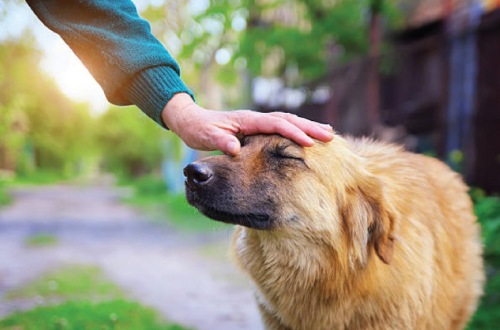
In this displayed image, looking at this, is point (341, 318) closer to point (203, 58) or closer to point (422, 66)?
point (422, 66)

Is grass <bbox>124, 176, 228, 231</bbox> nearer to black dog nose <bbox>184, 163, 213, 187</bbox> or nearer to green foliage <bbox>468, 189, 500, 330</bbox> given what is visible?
green foliage <bbox>468, 189, 500, 330</bbox>

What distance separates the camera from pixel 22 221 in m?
9.95

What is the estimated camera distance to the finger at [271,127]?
2.15 metres

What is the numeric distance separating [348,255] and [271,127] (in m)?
0.79

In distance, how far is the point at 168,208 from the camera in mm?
12695

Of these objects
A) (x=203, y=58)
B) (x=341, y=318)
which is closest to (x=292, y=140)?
(x=341, y=318)

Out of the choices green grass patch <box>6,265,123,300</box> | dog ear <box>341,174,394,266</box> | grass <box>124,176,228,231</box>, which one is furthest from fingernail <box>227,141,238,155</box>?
grass <box>124,176,228,231</box>

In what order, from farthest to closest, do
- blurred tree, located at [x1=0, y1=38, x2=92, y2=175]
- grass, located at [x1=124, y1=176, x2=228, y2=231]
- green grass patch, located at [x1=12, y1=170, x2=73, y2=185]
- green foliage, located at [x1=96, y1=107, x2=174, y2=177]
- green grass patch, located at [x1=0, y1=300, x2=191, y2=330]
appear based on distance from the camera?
green foliage, located at [x1=96, y1=107, x2=174, y2=177]
green grass patch, located at [x1=12, y1=170, x2=73, y2=185]
grass, located at [x1=124, y1=176, x2=228, y2=231]
blurred tree, located at [x1=0, y1=38, x2=92, y2=175]
green grass patch, located at [x1=0, y1=300, x2=191, y2=330]

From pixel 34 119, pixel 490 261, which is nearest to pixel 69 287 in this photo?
pixel 490 261

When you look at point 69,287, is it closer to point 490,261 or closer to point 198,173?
point 198,173

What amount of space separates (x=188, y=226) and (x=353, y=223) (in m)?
7.47

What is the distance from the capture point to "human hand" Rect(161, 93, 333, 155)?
6.92ft

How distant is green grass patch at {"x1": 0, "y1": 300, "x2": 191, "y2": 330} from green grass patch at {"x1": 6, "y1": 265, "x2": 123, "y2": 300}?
0.52m

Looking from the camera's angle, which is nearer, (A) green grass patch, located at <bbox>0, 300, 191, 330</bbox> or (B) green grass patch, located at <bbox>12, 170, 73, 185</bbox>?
(A) green grass patch, located at <bbox>0, 300, 191, 330</bbox>
